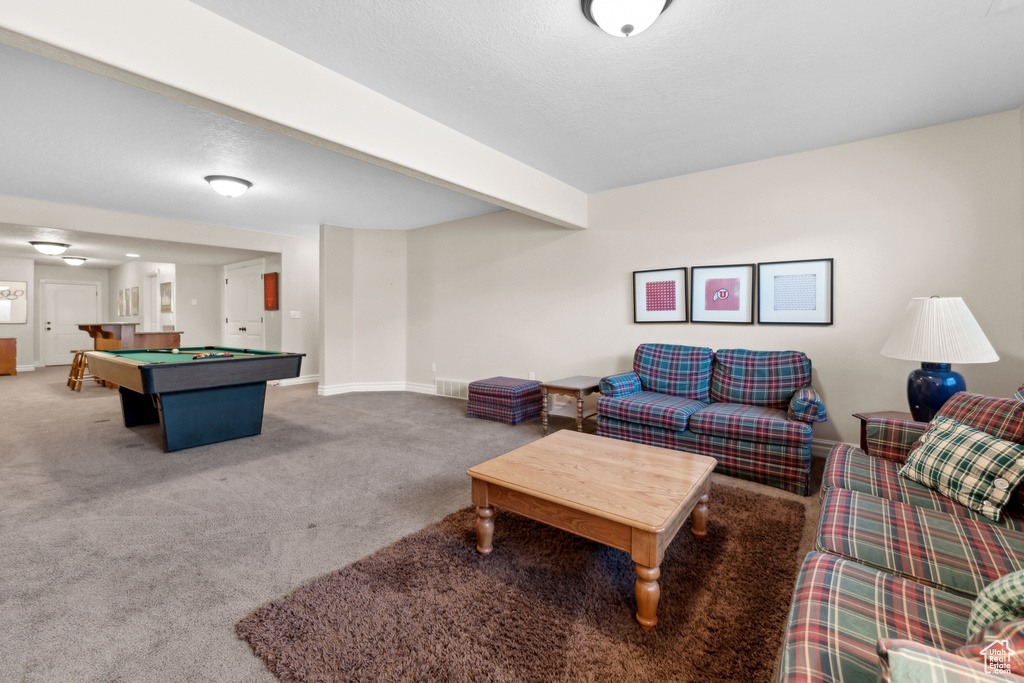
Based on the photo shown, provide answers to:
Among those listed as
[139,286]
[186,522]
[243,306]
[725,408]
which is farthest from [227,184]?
[139,286]

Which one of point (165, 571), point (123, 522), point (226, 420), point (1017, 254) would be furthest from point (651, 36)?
point (226, 420)

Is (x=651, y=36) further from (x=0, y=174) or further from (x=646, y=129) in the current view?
(x=0, y=174)

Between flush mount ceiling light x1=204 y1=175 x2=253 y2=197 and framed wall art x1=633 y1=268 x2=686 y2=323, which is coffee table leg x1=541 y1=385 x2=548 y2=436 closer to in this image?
framed wall art x1=633 y1=268 x2=686 y2=323

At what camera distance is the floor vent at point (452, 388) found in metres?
5.76

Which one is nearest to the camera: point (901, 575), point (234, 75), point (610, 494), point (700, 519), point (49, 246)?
point (901, 575)

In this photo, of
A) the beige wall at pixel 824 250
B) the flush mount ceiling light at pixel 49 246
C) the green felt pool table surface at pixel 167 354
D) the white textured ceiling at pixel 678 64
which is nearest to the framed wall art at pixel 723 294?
the beige wall at pixel 824 250

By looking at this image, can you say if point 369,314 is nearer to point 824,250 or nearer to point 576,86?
point 576,86

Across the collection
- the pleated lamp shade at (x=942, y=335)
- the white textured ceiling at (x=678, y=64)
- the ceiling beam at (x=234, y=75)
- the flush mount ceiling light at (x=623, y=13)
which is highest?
the white textured ceiling at (x=678, y=64)

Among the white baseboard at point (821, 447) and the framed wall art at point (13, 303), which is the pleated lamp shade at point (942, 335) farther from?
the framed wall art at point (13, 303)

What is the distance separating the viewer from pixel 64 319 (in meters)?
9.75

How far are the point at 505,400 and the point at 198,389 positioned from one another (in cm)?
265

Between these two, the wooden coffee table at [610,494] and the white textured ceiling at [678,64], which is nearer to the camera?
the wooden coffee table at [610,494]

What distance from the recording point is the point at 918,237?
3.04m

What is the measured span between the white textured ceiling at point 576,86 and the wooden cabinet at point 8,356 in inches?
246
